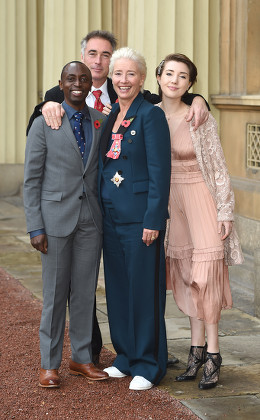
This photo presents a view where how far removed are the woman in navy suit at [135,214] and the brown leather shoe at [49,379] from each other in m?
0.44

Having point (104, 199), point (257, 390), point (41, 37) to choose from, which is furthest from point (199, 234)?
point (41, 37)

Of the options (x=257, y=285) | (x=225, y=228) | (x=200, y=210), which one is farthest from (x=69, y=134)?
(x=257, y=285)

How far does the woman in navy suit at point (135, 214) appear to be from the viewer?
4.94m

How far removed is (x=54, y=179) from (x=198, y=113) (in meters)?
0.91

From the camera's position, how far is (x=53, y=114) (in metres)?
5.02

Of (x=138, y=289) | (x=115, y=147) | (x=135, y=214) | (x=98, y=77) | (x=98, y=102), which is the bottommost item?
(x=138, y=289)

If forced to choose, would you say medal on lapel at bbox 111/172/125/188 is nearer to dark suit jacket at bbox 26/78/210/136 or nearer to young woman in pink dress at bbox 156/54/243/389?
young woman in pink dress at bbox 156/54/243/389

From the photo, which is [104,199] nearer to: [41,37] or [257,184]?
[257,184]

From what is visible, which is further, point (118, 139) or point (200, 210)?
point (200, 210)

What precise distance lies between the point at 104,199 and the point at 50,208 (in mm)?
319

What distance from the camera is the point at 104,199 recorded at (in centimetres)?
511

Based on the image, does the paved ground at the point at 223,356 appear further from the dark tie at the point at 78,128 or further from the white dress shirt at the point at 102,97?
the white dress shirt at the point at 102,97

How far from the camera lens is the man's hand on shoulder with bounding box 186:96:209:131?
5.04 meters

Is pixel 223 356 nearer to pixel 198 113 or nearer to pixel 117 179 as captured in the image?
pixel 117 179
